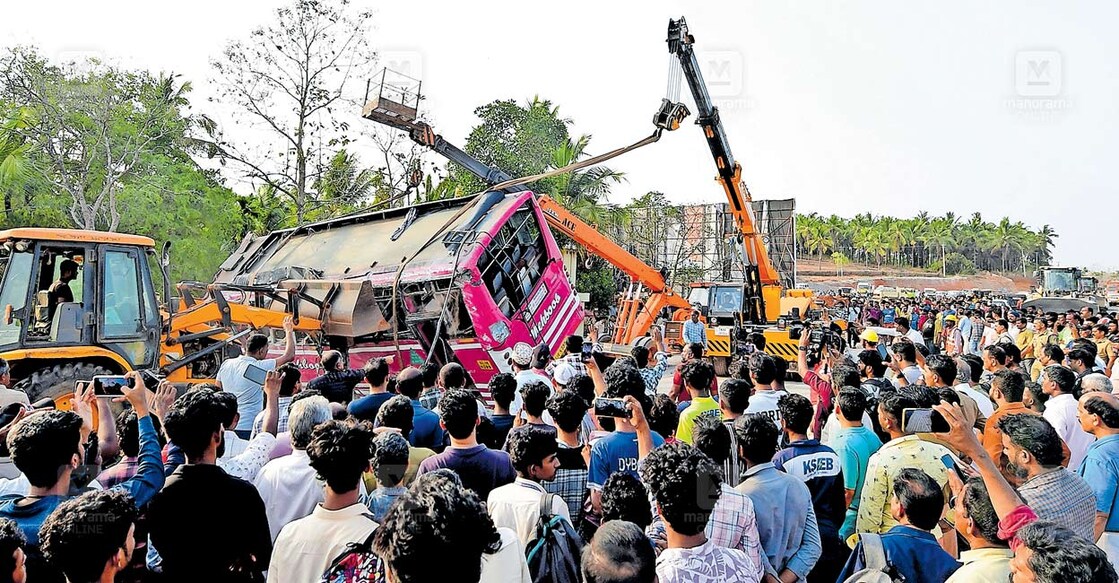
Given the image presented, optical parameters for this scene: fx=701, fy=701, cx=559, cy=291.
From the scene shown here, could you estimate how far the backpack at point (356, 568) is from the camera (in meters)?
2.07

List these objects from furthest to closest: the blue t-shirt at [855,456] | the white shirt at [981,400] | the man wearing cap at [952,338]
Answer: the man wearing cap at [952,338] → the white shirt at [981,400] → the blue t-shirt at [855,456]

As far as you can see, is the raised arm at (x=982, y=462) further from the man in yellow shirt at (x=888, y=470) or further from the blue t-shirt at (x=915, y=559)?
the man in yellow shirt at (x=888, y=470)

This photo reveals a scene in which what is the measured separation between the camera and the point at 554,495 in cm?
275

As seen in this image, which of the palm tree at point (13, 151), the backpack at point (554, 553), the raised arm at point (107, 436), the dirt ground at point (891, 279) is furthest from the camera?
the dirt ground at point (891, 279)

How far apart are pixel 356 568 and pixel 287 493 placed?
113cm

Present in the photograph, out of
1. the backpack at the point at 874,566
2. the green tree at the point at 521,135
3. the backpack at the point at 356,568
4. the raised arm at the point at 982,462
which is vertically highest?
the green tree at the point at 521,135

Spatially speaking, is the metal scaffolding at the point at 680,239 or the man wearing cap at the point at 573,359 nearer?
the man wearing cap at the point at 573,359

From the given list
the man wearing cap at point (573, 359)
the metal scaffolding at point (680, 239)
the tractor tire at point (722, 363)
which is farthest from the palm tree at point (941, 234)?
the man wearing cap at point (573, 359)

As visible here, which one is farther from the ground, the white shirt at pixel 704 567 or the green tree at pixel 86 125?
the green tree at pixel 86 125

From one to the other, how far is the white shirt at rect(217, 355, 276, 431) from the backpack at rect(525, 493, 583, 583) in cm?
348

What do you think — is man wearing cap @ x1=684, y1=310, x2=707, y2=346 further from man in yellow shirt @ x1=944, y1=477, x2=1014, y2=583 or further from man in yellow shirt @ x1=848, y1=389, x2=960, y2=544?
man in yellow shirt @ x1=944, y1=477, x2=1014, y2=583

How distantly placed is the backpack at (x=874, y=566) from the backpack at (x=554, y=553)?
95 centimetres

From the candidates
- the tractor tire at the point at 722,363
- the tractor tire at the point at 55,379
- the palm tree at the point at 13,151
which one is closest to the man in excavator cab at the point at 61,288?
the tractor tire at the point at 55,379

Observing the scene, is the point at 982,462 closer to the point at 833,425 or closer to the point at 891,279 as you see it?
the point at 833,425
